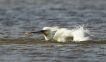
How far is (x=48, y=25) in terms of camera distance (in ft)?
47.0

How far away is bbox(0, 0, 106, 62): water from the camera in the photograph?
9.17 metres

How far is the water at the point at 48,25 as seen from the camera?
9.17 meters

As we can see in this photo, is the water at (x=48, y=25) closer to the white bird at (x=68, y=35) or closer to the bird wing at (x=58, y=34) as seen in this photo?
the white bird at (x=68, y=35)

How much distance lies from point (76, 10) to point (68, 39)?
727 cm

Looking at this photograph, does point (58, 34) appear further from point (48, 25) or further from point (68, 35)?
point (48, 25)

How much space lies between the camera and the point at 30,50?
32.4ft

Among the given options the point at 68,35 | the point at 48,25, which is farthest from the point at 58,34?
the point at 48,25

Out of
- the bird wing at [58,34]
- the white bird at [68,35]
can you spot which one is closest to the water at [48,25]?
the white bird at [68,35]

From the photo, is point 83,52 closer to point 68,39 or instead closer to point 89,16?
point 68,39

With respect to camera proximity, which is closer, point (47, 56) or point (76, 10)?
point (47, 56)

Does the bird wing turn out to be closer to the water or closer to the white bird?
the white bird

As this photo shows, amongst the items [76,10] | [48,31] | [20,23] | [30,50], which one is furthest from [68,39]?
[76,10]

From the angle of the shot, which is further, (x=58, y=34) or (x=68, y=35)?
(x=58, y=34)

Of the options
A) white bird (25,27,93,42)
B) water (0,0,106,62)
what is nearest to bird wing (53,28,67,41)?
white bird (25,27,93,42)
